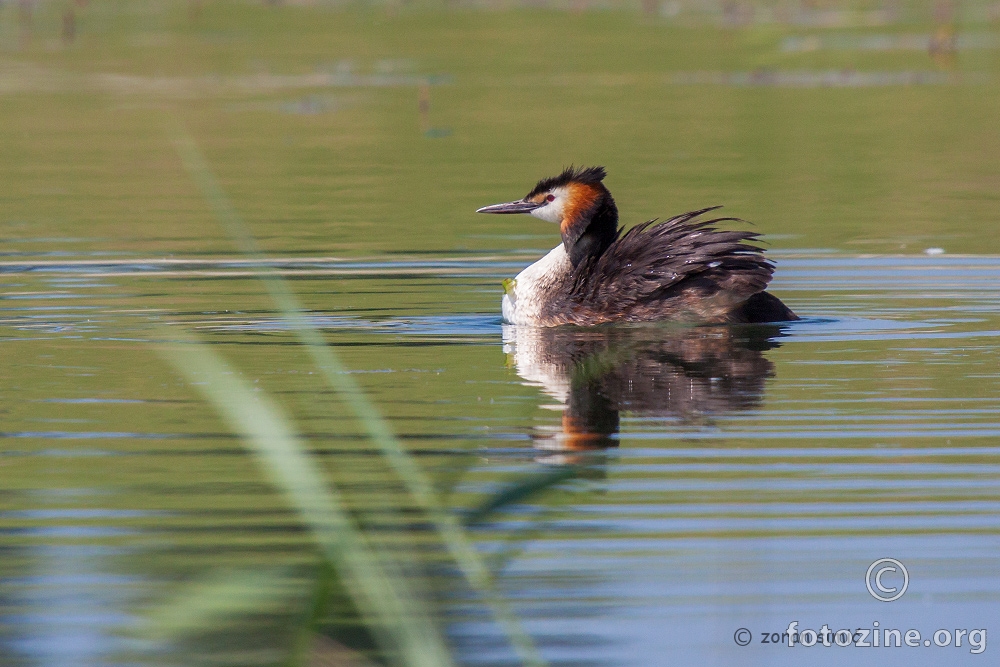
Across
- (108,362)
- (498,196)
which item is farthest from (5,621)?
(498,196)

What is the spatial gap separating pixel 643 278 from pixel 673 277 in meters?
0.21

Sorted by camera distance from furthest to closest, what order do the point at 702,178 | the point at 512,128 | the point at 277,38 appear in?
the point at 277,38
the point at 512,128
the point at 702,178

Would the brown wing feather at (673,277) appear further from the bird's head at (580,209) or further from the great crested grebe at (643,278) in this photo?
the bird's head at (580,209)

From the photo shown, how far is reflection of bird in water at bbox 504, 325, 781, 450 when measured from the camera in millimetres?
7297

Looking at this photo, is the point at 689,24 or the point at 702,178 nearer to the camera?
the point at 702,178

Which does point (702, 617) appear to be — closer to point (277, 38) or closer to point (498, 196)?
point (498, 196)

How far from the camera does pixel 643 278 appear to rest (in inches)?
369

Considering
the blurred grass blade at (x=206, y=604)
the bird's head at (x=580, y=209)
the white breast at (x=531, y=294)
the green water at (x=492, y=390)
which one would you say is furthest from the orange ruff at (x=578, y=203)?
the blurred grass blade at (x=206, y=604)

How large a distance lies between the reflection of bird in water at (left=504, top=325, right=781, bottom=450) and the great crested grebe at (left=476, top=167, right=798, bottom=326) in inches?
4.1

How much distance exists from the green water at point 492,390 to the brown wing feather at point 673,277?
0.65ft

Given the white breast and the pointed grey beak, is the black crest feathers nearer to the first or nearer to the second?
the pointed grey beak

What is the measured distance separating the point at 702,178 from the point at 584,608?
11.3 meters

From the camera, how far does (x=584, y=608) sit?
16.1 feet

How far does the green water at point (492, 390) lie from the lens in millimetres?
4844
